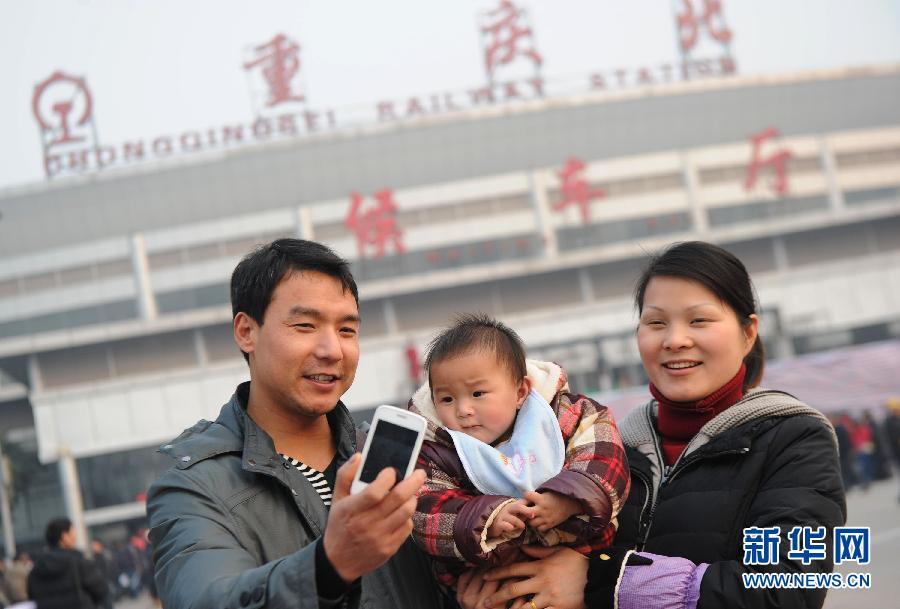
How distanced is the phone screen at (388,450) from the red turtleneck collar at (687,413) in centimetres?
105

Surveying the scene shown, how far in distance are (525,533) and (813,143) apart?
45489 mm

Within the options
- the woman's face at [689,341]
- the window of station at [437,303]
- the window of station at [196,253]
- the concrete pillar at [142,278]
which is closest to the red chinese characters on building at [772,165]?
the window of station at [437,303]

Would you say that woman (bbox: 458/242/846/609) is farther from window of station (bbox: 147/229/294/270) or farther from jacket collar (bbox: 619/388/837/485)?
window of station (bbox: 147/229/294/270)

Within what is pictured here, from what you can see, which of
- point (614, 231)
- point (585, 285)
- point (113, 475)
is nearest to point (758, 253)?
point (614, 231)

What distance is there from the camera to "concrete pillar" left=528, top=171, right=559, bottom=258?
139 feet

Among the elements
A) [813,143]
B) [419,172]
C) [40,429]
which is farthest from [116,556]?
[813,143]

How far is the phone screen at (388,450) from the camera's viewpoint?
6.25 feet

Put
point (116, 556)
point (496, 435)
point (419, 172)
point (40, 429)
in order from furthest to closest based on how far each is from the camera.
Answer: point (419, 172) → point (40, 429) → point (116, 556) → point (496, 435)

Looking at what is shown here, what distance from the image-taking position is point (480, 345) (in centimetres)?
280

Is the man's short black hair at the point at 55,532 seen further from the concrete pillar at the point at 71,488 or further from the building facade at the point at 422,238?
the concrete pillar at the point at 71,488

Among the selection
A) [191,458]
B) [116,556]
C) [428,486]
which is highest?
[191,458]

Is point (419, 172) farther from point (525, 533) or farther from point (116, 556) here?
point (525, 533)

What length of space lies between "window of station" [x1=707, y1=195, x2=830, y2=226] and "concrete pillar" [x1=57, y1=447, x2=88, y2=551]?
2970 cm

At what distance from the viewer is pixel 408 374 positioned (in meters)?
40.5
